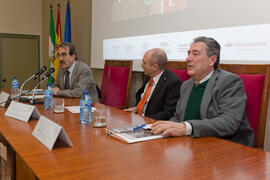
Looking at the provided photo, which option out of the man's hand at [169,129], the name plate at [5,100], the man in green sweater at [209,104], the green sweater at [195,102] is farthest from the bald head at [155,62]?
the name plate at [5,100]

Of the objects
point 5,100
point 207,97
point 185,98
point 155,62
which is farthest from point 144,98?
point 5,100

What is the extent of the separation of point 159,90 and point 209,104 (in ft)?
2.17

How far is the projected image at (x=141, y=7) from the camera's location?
2500 millimetres

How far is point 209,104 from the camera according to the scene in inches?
56.9

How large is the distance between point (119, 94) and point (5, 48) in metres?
4.17

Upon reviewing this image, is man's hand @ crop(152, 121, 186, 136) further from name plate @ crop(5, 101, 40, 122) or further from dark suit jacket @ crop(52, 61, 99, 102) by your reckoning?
dark suit jacket @ crop(52, 61, 99, 102)

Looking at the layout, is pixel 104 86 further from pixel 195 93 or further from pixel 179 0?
pixel 195 93

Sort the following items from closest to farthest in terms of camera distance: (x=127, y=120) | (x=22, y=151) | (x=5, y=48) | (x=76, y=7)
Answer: (x=22, y=151), (x=127, y=120), (x=76, y=7), (x=5, y=48)

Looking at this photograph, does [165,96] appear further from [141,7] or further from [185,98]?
[141,7]

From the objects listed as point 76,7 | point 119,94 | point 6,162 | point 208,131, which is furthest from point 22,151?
point 76,7

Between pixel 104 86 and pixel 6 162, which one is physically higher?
pixel 104 86

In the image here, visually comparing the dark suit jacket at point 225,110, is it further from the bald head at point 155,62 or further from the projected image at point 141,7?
the projected image at point 141,7

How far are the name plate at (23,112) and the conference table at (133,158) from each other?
20 centimetres

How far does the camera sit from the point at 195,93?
158 centimetres
